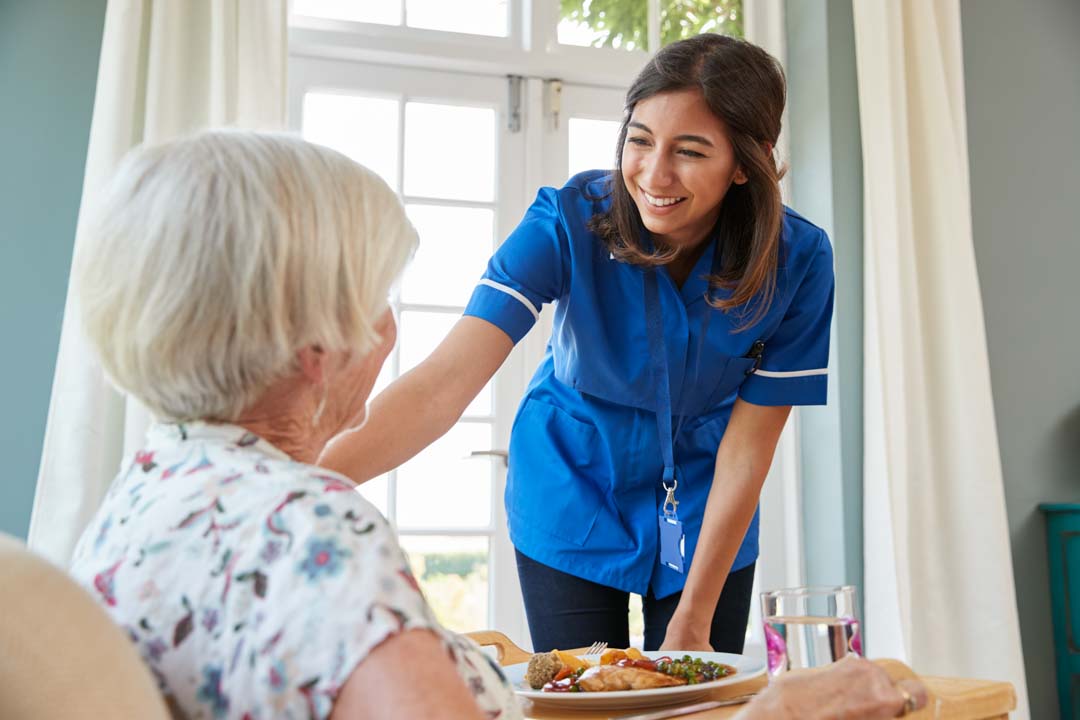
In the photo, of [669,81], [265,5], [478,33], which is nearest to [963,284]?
[478,33]

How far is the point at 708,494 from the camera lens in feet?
6.00

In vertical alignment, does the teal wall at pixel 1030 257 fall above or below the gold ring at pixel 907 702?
above

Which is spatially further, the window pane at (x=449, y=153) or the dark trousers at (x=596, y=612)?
the window pane at (x=449, y=153)

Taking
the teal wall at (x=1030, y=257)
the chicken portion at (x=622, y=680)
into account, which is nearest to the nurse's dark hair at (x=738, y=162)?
the chicken portion at (x=622, y=680)

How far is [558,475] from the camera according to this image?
6.02ft

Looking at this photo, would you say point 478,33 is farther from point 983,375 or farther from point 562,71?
point 983,375

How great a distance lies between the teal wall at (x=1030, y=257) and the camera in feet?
11.0

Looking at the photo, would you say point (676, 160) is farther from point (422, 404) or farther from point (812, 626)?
point (812, 626)

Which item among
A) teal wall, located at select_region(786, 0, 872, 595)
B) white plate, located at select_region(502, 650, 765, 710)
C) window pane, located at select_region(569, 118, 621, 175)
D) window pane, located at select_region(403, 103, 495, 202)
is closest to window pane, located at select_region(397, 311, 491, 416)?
window pane, located at select_region(403, 103, 495, 202)

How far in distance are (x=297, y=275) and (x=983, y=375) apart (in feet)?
9.14

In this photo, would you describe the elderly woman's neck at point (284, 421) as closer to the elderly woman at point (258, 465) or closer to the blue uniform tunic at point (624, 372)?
the elderly woman at point (258, 465)

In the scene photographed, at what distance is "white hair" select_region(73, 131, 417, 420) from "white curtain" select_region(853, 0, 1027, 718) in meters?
2.51

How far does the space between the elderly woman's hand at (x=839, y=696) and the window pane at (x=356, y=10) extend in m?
2.64

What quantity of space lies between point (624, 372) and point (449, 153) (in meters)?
1.56
